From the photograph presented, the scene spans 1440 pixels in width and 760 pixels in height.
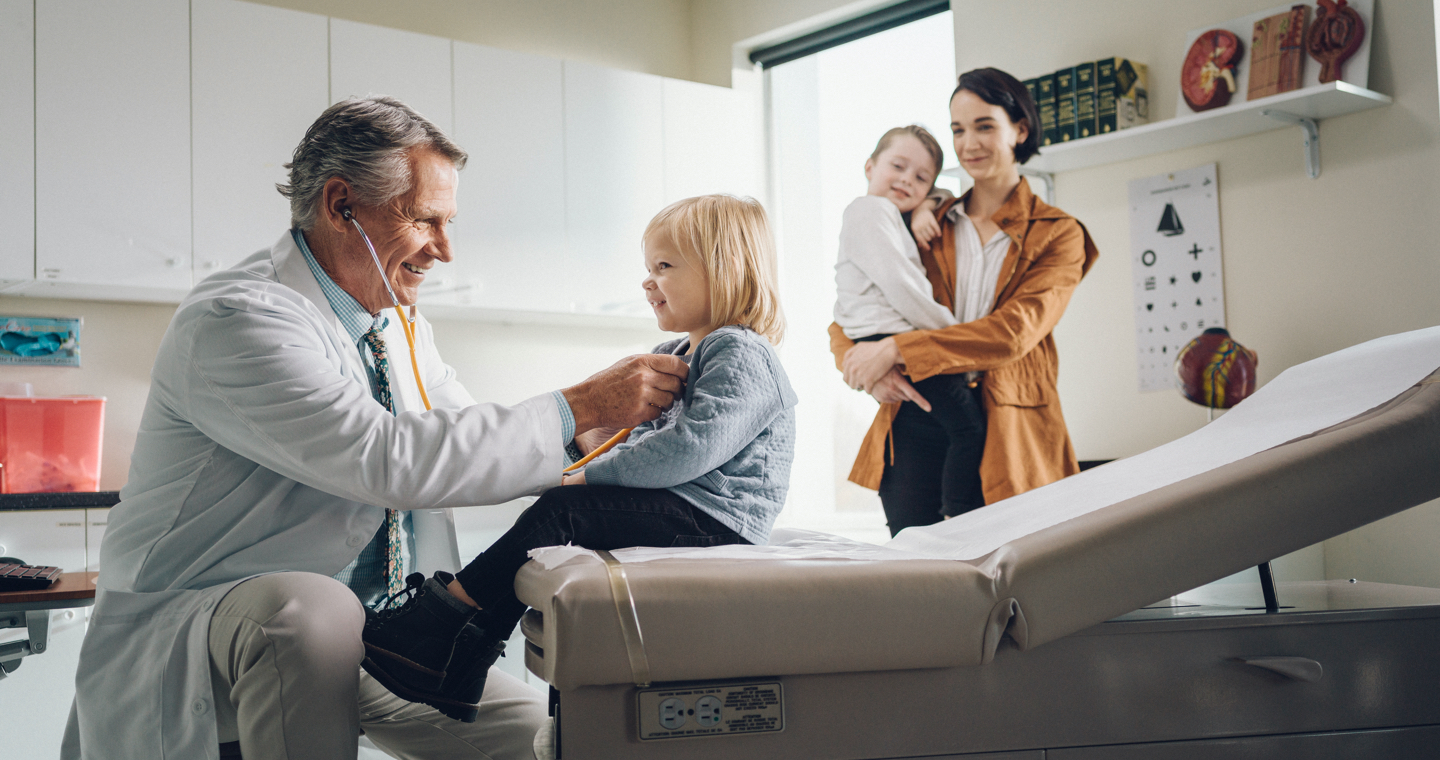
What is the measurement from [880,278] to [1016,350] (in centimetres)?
35

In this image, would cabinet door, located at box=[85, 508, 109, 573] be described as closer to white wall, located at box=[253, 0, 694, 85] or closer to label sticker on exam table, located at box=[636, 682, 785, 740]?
white wall, located at box=[253, 0, 694, 85]

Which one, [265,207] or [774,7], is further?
[774,7]

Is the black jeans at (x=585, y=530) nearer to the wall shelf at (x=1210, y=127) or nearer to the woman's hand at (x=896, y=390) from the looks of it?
the woman's hand at (x=896, y=390)

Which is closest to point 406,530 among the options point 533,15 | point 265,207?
point 265,207

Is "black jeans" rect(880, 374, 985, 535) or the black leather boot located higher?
"black jeans" rect(880, 374, 985, 535)

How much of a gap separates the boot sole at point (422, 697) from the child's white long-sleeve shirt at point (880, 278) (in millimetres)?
1522

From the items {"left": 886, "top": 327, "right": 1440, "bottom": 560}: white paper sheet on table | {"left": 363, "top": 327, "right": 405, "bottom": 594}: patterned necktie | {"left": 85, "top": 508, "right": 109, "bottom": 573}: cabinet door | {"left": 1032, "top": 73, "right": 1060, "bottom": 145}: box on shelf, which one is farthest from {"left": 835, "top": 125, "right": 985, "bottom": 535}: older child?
{"left": 85, "top": 508, "right": 109, "bottom": 573}: cabinet door

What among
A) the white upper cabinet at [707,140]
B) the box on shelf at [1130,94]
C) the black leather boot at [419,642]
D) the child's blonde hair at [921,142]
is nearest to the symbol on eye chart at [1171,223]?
the box on shelf at [1130,94]

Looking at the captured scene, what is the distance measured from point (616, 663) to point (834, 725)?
0.19m

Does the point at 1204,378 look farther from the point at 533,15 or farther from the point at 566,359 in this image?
the point at 533,15

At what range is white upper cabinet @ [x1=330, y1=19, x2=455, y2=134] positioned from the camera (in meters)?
3.33

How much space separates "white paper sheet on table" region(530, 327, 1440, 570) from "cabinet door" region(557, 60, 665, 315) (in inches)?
100

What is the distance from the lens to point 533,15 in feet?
13.6

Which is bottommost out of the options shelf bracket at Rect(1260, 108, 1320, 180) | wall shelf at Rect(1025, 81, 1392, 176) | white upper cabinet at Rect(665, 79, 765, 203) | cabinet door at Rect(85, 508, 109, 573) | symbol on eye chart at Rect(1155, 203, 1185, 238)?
cabinet door at Rect(85, 508, 109, 573)
